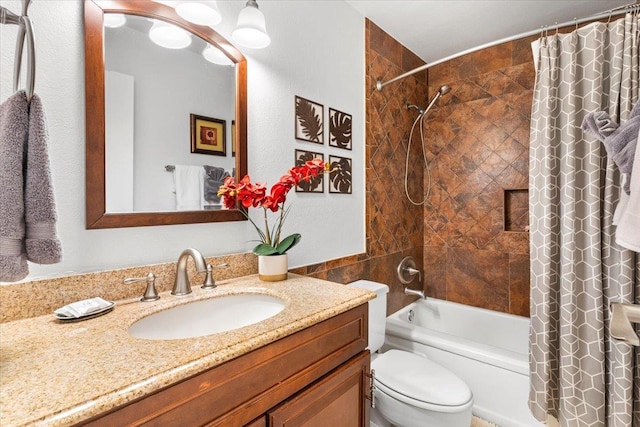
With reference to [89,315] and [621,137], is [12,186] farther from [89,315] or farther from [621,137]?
[621,137]

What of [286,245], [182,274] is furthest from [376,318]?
[182,274]

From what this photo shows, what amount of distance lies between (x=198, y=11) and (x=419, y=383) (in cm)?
184

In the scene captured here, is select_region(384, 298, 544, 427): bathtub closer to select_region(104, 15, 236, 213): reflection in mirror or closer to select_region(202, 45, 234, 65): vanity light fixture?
select_region(104, 15, 236, 213): reflection in mirror

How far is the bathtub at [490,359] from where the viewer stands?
1.66 metres

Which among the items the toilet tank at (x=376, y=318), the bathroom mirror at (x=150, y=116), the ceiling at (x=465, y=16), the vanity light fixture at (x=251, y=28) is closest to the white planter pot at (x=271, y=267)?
the bathroom mirror at (x=150, y=116)

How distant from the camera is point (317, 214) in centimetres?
174

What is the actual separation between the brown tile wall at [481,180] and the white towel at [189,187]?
2.15 meters

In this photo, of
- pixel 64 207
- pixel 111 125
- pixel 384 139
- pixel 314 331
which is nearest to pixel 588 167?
pixel 384 139

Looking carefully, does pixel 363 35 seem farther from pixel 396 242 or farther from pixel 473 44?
pixel 396 242

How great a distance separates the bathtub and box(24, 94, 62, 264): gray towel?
6.22 feet

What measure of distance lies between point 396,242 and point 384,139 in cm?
80

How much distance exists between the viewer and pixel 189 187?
121 centimetres

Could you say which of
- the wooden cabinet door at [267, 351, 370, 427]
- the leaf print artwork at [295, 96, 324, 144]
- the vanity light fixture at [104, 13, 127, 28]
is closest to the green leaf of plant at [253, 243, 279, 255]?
the wooden cabinet door at [267, 351, 370, 427]

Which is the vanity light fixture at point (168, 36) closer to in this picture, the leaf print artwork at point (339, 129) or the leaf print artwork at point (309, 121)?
the leaf print artwork at point (309, 121)
